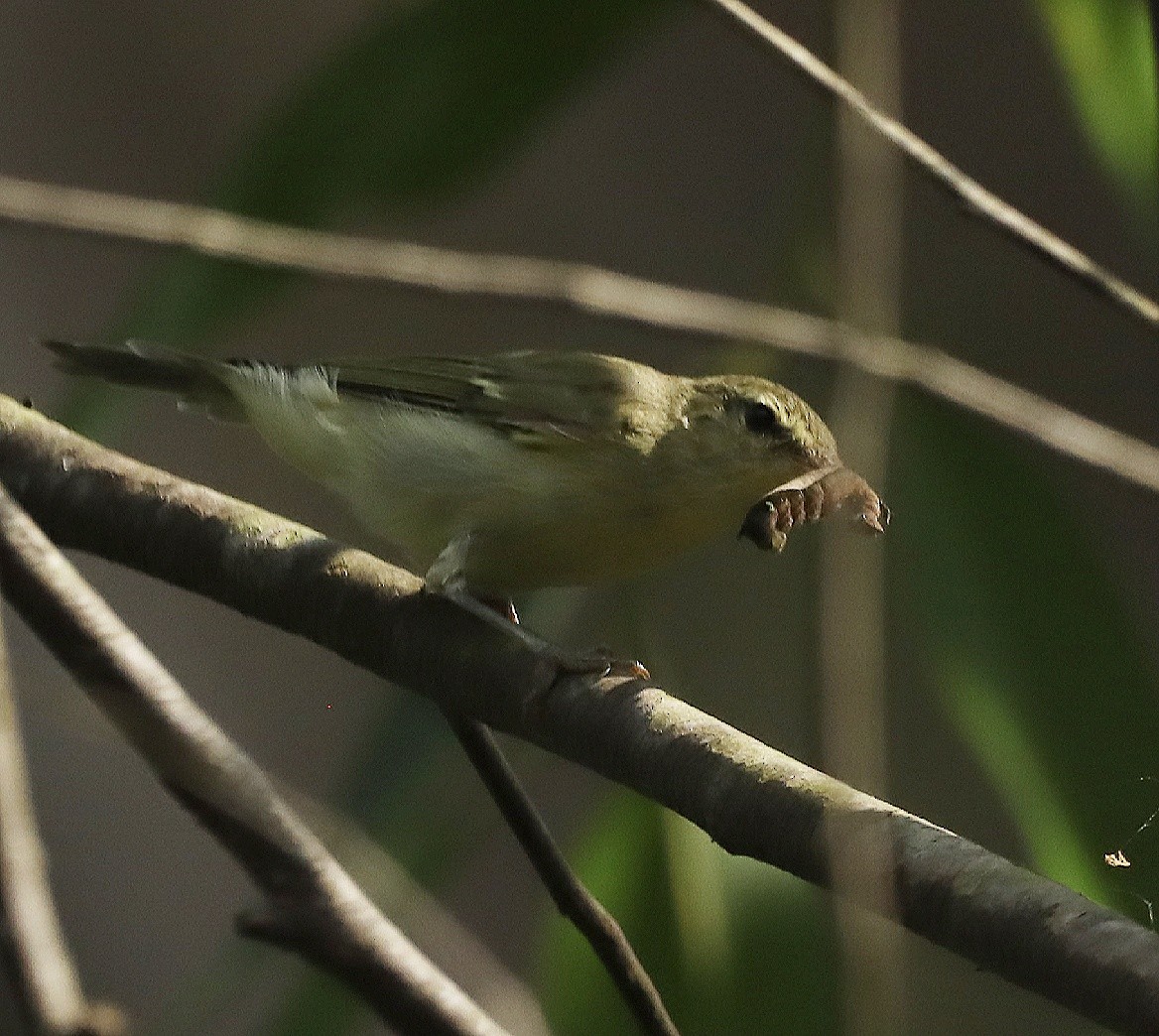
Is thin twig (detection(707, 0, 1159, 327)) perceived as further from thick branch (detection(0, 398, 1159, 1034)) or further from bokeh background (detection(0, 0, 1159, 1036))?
thick branch (detection(0, 398, 1159, 1034))

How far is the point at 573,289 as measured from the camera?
205 centimetres

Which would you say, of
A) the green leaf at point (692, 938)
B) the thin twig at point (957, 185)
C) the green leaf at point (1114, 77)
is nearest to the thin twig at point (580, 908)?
the green leaf at point (692, 938)

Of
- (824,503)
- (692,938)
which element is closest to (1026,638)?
(824,503)

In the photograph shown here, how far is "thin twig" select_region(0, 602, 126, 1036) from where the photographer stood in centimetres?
83

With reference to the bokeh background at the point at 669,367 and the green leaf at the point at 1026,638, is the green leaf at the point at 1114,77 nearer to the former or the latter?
the bokeh background at the point at 669,367

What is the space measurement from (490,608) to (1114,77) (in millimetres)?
1087

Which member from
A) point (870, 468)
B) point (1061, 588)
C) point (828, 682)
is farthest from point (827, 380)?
point (828, 682)

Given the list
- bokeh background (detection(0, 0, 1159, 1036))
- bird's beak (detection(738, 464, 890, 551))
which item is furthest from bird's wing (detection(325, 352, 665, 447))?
bird's beak (detection(738, 464, 890, 551))

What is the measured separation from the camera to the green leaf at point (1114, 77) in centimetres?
210

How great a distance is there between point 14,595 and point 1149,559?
3.21 m

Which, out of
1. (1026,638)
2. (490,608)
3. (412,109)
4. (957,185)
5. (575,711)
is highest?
(412,109)

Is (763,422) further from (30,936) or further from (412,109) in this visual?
(30,936)

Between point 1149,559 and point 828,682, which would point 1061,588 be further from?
point 1149,559

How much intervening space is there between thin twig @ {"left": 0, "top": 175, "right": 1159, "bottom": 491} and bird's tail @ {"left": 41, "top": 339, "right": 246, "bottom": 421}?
32 centimetres
